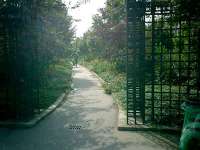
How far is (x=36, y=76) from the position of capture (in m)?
9.52

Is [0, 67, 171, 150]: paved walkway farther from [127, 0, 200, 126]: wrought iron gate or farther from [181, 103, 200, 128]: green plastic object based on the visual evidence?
[181, 103, 200, 128]: green plastic object

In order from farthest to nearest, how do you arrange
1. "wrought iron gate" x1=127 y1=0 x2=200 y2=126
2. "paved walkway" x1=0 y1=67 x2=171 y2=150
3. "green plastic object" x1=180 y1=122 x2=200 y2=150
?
"wrought iron gate" x1=127 y1=0 x2=200 y2=126 → "paved walkway" x1=0 y1=67 x2=171 y2=150 → "green plastic object" x1=180 y1=122 x2=200 y2=150

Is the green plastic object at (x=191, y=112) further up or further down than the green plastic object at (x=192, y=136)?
further up

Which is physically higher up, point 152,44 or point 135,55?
point 152,44

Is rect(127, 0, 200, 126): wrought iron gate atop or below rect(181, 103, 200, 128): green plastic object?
atop

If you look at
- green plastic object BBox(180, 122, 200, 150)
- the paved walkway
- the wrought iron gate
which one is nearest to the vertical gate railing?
the wrought iron gate

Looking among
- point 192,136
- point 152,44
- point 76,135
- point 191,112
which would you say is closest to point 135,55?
point 152,44

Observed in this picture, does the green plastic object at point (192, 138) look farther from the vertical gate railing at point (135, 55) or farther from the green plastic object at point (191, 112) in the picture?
the vertical gate railing at point (135, 55)

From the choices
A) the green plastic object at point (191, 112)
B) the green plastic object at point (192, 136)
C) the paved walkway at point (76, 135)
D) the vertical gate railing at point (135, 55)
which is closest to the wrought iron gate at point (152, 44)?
the vertical gate railing at point (135, 55)

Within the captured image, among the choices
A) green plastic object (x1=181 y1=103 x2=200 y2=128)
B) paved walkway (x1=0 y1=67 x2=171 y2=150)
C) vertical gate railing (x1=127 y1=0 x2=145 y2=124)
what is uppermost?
vertical gate railing (x1=127 y1=0 x2=145 y2=124)

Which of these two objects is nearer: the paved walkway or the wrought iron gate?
the paved walkway

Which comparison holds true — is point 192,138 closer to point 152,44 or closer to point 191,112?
point 191,112

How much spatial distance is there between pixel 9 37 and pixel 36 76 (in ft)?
5.60

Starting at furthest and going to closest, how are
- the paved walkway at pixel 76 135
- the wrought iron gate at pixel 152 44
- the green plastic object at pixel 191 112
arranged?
the wrought iron gate at pixel 152 44, the paved walkway at pixel 76 135, the green plastic object at pixel 191 112
